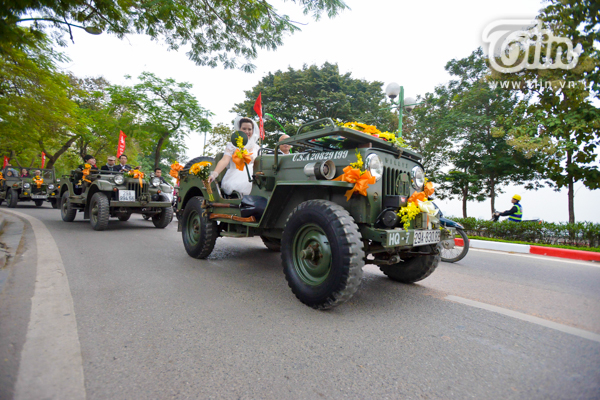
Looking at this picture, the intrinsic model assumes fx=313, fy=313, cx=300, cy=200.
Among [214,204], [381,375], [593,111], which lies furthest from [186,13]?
[593,111]

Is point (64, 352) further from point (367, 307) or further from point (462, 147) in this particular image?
point (462, 147)

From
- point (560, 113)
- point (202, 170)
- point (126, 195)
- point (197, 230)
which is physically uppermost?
point (560, 113)

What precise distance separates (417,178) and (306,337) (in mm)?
2138

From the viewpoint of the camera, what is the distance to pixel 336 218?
2619 mm

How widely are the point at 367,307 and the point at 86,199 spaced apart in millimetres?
8353

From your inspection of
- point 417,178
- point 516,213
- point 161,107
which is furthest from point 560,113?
point 161,107

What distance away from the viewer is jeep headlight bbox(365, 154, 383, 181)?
293 centimetres

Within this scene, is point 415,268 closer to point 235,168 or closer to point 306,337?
point 306,337

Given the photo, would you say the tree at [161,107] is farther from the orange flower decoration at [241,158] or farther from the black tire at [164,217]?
the orange flower decoration at [241,158]

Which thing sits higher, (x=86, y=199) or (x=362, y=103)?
(x=362, y=103)

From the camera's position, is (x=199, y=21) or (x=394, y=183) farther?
(x=199, y=21)

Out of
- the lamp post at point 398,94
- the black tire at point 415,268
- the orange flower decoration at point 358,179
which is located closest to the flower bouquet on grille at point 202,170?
the orange flower decoration at point 358,179

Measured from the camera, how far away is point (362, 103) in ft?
67.2

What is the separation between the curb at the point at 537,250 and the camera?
22.0 ft
